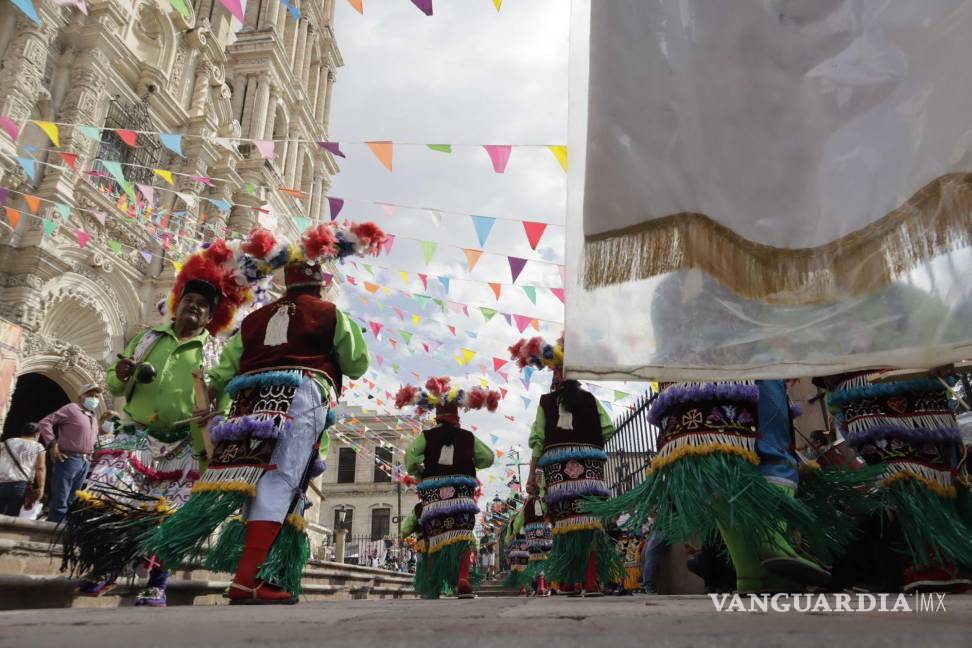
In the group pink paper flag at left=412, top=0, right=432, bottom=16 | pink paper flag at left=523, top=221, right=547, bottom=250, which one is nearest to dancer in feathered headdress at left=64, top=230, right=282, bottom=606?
pink paper flag at left=412, top=0, right=432, bottom=16

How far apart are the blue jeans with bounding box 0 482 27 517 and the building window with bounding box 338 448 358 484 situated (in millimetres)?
38713

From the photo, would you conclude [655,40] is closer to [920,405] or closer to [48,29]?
[920,405]

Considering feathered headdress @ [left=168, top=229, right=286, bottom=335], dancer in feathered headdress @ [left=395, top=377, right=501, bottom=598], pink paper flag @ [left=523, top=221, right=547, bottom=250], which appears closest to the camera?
feathered headdress @ [left=168, top=229, right=286, bottom=335]

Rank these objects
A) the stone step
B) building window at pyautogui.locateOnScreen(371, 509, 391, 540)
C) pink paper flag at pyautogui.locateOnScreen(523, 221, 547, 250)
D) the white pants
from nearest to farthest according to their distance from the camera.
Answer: the white pants
the stone step
pink paper flag at pyautogui.locateOnScreen(523, 221, 547, 250)
building window at pyautogui.locateOnScreen(371, 509, 391, 540)

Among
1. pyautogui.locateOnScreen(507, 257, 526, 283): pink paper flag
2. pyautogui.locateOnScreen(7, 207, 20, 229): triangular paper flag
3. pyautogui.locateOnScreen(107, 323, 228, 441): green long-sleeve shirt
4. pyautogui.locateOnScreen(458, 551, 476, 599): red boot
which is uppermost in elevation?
pyautogui.locateOnScreen(7, 207, 20, 229): triangular paper flag

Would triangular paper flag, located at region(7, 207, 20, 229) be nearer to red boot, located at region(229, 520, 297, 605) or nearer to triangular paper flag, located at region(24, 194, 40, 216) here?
triangular paper flag, located at region(24, 194, 40, 216)

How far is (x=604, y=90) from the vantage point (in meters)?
1.75

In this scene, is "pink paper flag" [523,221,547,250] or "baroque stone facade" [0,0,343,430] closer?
"pink paper flag" [523,221,547,250]

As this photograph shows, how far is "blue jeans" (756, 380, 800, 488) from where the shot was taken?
7.95 ft

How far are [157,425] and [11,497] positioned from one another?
4211mm

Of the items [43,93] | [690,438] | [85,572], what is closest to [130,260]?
[43,93]

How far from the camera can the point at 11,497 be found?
6.57 metres

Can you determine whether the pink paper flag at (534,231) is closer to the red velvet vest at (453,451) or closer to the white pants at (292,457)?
the red velvet vest at (453,451)

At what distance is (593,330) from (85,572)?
3.14m
